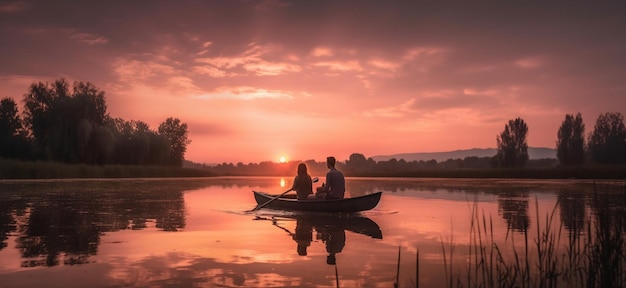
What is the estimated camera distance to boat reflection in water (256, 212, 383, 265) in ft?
29.2

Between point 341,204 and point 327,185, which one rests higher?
point 327,185

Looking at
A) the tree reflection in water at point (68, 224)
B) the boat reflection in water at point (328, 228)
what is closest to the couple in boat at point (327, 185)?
the boat reflection in water at point (328, 228)

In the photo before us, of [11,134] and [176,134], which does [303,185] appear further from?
[176,134]

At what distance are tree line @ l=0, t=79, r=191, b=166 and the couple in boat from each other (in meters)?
33.5

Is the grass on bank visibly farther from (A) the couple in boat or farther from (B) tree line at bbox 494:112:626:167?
(B) tree line at bbox 494:112:626:167

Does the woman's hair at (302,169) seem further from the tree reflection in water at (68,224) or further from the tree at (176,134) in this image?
the tree at (176,134)

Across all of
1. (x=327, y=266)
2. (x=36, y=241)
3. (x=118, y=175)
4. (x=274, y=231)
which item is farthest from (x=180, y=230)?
(x=118, y=175)

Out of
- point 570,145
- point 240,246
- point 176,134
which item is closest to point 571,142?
point 570,145

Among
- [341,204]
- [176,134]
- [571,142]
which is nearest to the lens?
[341,204]

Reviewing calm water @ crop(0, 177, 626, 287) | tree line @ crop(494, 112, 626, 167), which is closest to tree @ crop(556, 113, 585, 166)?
tree line @ crop(494, 112, 626, 167)

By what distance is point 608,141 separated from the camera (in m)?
71.9

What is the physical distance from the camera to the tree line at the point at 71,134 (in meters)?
42.7

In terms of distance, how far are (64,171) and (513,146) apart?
5940 centimetres

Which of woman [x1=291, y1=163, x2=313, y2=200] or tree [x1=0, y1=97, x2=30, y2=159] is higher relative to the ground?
tree [x1=0, y1=97, x2=30, y2=159]
